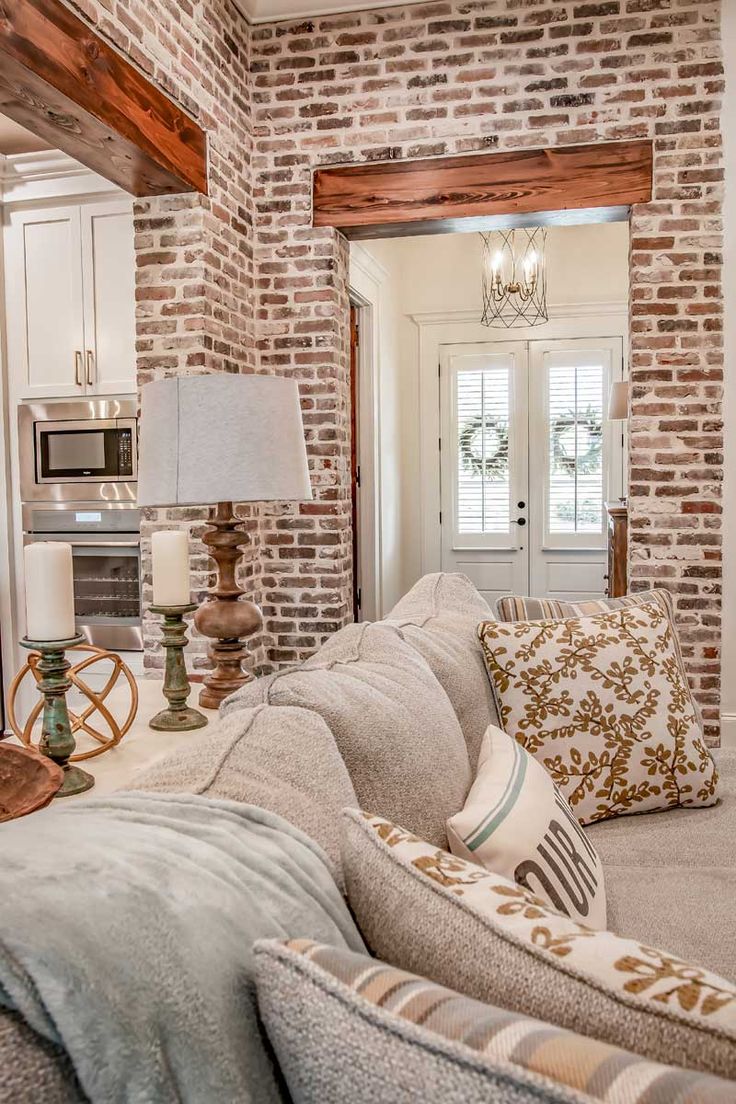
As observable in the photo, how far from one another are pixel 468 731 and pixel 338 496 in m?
2.45

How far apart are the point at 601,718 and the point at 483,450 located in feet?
16.4

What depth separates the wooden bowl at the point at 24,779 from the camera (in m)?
1.13

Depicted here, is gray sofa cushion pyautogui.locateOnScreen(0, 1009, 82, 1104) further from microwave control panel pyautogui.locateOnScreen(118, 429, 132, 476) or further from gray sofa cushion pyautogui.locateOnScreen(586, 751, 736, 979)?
microwave control panel pyautogui.locateOnScreen(118, 429, 132, 476)

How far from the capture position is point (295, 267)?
13.2 ft

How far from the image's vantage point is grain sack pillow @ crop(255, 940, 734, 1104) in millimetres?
486

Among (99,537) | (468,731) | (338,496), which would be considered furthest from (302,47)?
(468,731)

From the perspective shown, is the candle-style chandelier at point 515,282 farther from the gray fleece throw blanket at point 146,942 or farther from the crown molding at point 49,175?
the gray fleece throw blanket at point 146,942

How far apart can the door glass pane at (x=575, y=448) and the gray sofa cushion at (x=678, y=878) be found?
15.2ft

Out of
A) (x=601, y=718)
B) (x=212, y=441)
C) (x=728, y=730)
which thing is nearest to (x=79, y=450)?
(x=212, y=441)

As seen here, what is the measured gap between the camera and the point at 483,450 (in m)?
6.70

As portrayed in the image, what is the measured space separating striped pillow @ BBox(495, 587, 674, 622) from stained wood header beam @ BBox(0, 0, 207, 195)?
1.96 m

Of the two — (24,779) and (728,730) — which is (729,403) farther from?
(24,779)

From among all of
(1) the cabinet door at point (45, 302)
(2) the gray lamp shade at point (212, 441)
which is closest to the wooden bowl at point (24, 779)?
(2) the gray lamp shade at point (212, 441)

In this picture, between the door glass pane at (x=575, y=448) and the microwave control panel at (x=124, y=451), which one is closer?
the microwave control panel at (x=124, y=451)
